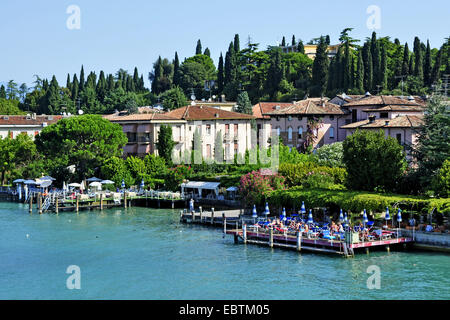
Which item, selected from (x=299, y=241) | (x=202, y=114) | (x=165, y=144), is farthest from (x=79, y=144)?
(x=299, y=241)

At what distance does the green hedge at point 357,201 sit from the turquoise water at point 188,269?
132 inches

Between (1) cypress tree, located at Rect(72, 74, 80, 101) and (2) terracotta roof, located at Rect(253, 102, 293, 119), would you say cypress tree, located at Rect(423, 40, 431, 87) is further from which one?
(1) cypress tree, located at Rect(72, 74, 80, 101)

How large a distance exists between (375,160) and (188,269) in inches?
687

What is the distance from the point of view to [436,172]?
46.4 m

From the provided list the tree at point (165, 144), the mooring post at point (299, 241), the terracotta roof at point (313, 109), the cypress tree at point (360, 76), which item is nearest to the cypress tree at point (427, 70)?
the cypress tree at point (360, 76)

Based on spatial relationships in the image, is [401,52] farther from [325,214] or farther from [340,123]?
[325,214]

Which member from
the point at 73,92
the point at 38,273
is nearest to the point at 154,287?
the point at 38,273

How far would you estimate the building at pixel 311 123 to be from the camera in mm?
78688

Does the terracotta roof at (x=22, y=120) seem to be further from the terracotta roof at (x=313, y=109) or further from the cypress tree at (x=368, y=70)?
the cypress tree at (x=368, y=70)

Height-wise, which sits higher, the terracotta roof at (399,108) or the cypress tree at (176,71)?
the cypress tree at (176,71)

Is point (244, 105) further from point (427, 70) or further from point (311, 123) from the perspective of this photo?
point (427, 70)

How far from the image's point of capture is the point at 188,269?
125 ft

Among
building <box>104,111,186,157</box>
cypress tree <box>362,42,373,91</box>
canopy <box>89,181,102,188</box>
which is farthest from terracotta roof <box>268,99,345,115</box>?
canopy <box>89,181,102,188</box>

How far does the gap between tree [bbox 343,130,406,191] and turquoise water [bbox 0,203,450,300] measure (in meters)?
9.02
